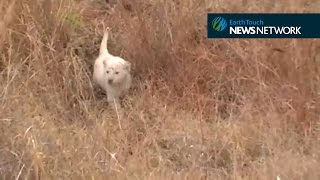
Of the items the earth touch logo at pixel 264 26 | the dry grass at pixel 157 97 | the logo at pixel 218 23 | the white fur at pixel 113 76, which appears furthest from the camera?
the logo at pixel 218 23

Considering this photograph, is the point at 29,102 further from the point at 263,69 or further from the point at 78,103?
the point at 263,69

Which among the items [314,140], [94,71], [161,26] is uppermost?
[161,26]

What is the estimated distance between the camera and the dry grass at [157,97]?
335 centimetres

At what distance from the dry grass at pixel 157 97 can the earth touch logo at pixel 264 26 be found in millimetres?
65

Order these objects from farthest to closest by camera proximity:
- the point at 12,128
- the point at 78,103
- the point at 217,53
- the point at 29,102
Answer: the point at 217,53, the point at 78,103, the point at 29,102, the point at 12,128

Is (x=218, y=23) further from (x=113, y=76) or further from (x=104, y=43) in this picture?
(x=113, y=76)

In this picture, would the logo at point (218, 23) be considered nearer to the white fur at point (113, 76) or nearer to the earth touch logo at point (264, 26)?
the earth touch logo at point (264, 26)

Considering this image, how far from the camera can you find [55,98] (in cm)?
411

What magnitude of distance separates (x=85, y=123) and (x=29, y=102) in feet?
1.06

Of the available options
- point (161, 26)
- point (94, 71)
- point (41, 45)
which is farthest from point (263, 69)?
point (41, 45)

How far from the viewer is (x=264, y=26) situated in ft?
15.1

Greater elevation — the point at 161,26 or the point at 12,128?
the point at 161,26

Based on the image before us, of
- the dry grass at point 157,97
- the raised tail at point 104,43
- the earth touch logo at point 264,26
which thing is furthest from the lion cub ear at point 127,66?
the earth touch logo at point 264,26

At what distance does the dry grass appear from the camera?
3.35 m
